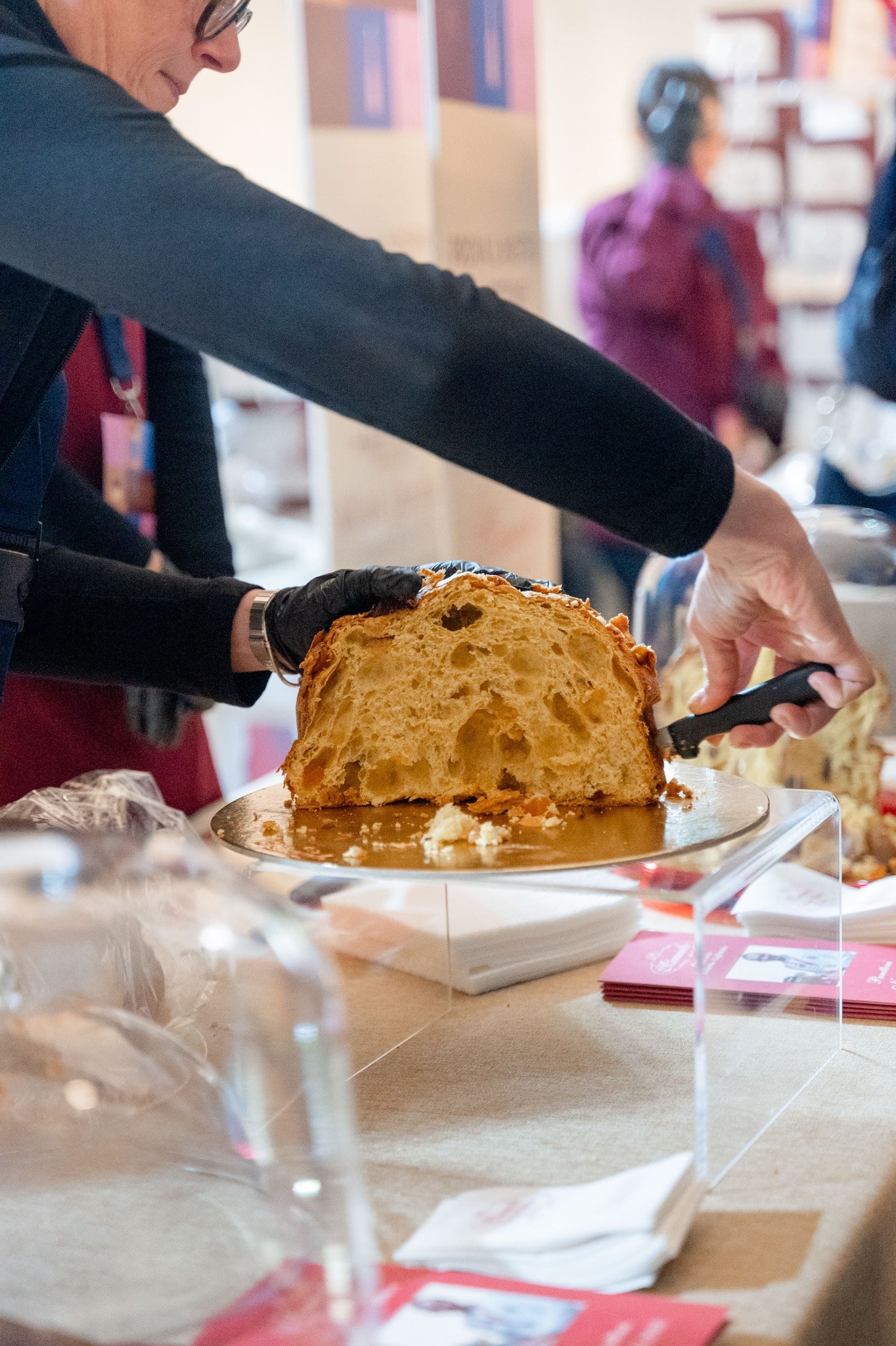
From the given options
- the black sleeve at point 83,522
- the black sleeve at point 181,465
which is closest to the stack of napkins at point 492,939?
the black sleeve at point 83,522

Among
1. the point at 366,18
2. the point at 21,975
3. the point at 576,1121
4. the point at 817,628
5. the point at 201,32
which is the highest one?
the point at 366,18

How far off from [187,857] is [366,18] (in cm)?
266

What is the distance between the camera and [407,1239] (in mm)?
904

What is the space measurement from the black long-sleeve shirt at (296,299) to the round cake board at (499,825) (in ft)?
0.88

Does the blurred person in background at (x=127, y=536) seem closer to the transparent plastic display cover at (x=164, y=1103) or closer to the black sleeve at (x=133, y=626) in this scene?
the black sleeve at (x=133, y=626)

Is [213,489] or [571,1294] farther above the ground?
[213,489]

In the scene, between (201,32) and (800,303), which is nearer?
(201,32)

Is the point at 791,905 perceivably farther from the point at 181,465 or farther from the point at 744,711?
the point at 181,465

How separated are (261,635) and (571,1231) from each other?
2.32ft

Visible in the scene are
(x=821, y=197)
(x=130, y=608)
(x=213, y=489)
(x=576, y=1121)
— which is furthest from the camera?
(x=821, y=197)

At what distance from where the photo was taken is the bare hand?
45.6 inches

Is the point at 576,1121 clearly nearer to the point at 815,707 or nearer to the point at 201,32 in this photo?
the point at 815,707

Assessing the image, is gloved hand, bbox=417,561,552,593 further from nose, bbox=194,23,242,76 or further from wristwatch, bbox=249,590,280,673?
nose, bbox=194,23,242,76

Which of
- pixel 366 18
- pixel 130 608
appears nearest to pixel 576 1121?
pixel 130 608
